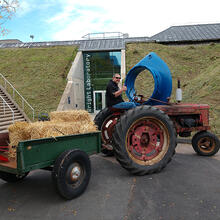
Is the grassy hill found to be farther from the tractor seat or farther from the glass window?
the tractor seat

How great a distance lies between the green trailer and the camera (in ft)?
9.71

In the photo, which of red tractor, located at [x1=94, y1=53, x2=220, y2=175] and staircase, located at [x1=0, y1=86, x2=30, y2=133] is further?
staircase, located at [x1=0, y1=86, x2=30, y2=133]

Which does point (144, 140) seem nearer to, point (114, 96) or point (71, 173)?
point (114, 96)

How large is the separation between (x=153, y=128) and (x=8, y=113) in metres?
10.7

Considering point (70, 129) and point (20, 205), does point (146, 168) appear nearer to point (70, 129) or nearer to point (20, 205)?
point (70, 129)

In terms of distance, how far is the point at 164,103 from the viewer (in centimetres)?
540

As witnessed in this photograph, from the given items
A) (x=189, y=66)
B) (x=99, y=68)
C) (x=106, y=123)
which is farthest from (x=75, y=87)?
(x=106, y=123)

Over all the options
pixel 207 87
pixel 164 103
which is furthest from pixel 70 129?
pixel 207 87

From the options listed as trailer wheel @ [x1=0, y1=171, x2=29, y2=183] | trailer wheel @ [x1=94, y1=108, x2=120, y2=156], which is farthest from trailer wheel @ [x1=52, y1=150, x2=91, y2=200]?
trailer wheel @ [x1=94, y1=108, x2=120, y2=156]

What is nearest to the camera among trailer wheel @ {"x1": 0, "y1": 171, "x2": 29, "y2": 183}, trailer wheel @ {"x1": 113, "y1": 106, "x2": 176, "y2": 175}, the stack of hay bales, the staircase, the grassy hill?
the stack of hay bales

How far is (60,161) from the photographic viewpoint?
3.19 m

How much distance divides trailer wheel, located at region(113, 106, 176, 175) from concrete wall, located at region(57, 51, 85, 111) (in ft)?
35.5

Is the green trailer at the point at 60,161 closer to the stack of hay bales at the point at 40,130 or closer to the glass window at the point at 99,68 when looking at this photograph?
the stack of hay bales at the point at 40,130

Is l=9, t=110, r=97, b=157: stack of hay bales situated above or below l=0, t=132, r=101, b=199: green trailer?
above
